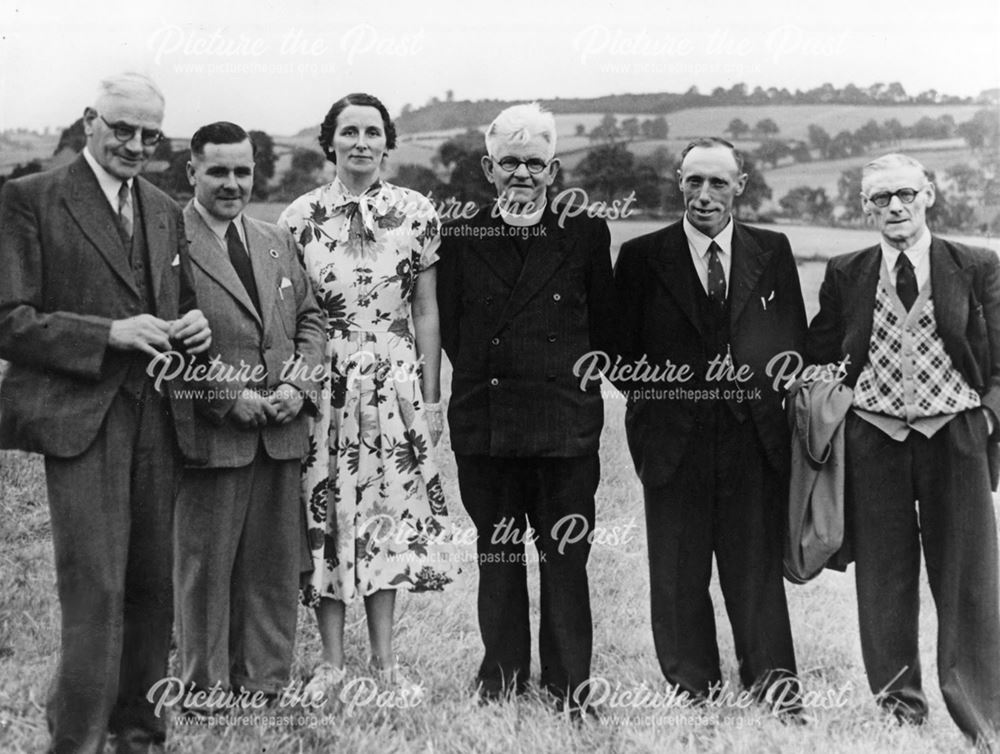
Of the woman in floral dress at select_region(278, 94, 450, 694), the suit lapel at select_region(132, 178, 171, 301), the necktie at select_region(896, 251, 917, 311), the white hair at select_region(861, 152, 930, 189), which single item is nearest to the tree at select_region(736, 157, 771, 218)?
the white hair at select_region(861, 152, 930, 189)

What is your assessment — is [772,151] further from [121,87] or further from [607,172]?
[121,87]

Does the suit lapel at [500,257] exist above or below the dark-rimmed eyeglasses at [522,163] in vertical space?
below

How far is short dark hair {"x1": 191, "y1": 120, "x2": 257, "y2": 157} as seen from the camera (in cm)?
356

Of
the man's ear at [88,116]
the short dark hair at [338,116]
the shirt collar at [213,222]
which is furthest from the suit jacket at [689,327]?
the man's ear at [88,116]

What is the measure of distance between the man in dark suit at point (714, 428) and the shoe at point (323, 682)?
130 centimetres

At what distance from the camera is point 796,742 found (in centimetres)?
337

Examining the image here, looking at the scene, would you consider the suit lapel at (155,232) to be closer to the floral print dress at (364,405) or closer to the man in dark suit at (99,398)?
the man in dark suit at (99,398)

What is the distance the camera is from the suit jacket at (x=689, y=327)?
3.72m

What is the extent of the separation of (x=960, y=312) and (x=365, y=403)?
2.34m

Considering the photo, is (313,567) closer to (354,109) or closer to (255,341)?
(255,341)

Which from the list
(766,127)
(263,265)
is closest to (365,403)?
(263,265)

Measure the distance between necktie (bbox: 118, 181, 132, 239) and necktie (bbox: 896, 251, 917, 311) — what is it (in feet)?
9.40

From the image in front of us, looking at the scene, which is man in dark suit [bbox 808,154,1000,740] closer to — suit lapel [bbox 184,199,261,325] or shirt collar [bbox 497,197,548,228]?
shirt collar [bbox 497,197,548,228]

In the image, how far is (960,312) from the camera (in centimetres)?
360
